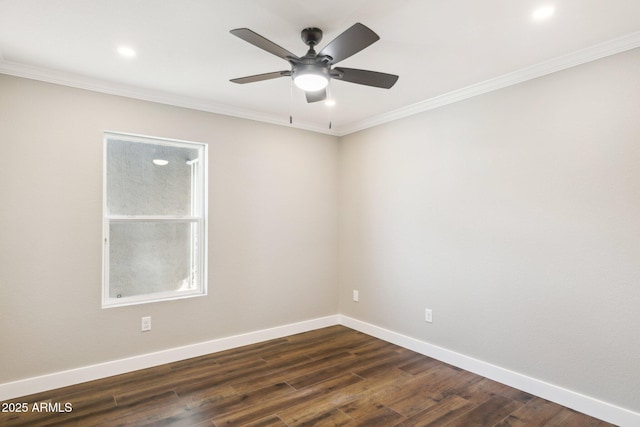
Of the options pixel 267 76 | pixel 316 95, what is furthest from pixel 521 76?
pixel 267 76

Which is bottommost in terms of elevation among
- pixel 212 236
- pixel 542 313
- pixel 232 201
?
pixel 542 313

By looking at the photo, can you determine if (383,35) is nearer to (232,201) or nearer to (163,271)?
(232,201)

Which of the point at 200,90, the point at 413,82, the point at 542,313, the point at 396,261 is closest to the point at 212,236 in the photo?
the point at 200,90

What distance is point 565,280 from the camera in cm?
257

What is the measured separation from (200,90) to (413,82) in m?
1.92

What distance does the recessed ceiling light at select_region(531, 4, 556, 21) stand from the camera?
196 centimetres

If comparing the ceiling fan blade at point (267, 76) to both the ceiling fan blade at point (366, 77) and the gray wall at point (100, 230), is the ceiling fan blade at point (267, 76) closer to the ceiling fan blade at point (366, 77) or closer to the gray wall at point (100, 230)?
the ceiling fan blade at point (366, 77)

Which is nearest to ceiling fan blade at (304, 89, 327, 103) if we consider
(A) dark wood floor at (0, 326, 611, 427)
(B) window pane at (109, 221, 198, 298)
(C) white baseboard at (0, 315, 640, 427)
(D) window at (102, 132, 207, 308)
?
(D) window at (102, 132, 207, 308)

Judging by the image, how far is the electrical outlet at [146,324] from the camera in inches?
126

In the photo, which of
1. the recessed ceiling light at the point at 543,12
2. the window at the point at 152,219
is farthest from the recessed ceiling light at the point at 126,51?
the recessed ceiling light at the point at 543,12

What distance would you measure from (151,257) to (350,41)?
274 cm

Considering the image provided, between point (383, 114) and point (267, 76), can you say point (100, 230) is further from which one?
point (383, 114)

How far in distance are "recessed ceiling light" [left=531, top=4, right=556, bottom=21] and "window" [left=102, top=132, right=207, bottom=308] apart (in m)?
2.96

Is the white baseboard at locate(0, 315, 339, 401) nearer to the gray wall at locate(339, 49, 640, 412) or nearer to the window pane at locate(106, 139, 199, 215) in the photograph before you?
the gray wall at locate(339, 49, 640, 412)
